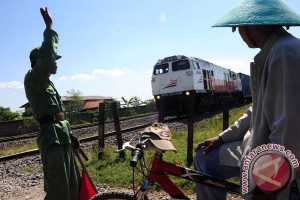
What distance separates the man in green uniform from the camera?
3.41 meters

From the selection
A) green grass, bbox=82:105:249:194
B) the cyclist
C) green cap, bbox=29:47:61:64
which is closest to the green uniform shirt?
green cap, bbox=29:47:61:64

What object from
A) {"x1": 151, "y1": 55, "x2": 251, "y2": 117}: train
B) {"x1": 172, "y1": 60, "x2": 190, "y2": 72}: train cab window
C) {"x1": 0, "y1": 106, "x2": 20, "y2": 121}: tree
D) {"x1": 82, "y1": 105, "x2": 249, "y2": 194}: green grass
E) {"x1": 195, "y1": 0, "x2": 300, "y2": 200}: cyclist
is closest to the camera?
{"x1": 195, "y1": 0, "x2": 300, "y2": 200}: cyclist

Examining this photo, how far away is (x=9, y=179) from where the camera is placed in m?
7.12

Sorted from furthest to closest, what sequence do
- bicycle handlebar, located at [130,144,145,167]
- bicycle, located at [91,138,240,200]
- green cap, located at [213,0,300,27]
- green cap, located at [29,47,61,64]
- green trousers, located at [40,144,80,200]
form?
green cap, located at [29,47,61,64]
green trousers, located at [40,144,80,200]
bicycle, located at [91,138,240,200]
bicycle handlebar, located at [130,144,145,167]
green cap, located at [213,0,300,27]

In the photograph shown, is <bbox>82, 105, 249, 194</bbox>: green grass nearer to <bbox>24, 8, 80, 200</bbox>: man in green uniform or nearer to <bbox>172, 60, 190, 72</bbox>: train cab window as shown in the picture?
<bbox>24, 8, 80, 200</bbox>: man in green uniform

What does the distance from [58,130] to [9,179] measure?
4.23 metres

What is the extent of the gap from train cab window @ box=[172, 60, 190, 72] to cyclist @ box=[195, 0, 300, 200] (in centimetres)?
1718

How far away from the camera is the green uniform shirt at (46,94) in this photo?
3.39 meters

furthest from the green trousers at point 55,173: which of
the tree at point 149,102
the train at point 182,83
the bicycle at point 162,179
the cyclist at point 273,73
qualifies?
the tree at point 149,102

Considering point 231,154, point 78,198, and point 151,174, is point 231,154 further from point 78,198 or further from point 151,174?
point 78,198

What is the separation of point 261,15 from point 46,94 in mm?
2476

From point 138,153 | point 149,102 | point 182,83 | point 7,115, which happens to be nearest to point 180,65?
point 182,83

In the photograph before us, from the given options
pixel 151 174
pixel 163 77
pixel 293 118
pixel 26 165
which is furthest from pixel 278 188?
pixel 163 77

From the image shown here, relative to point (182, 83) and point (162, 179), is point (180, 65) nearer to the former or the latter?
point (182, 83)
